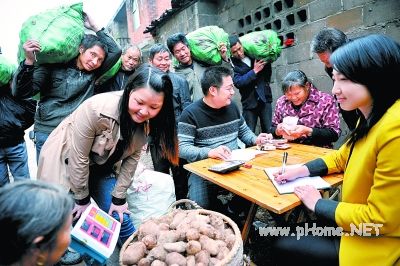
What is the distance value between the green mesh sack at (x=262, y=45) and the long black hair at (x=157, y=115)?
2.33 metres

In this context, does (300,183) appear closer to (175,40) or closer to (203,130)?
(203,130)

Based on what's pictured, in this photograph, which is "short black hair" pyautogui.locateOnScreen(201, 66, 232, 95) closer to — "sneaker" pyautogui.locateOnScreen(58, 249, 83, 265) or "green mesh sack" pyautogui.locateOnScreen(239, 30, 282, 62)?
"green mesh sack" pyautogui.locateOnScreen(239, 30, 282, 62)

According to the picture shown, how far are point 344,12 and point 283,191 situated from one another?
3219mm

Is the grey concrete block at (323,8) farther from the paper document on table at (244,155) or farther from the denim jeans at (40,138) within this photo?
the denim jeans at (40,138)

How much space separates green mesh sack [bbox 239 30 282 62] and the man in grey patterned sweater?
1.30m

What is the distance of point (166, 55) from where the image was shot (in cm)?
369

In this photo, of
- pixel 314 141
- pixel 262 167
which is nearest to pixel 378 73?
pixel 262 167

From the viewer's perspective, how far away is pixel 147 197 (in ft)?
8.30

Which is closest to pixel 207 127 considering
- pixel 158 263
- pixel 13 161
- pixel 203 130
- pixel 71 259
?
pixel 203 130

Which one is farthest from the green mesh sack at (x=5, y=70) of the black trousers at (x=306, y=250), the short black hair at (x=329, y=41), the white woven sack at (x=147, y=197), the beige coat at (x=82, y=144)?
the short black hair at (x=329, y=41)

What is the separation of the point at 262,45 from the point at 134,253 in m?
3.32

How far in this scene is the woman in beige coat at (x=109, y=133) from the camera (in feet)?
6.14

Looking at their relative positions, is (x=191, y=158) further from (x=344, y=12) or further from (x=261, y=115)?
(x=344, y=12)

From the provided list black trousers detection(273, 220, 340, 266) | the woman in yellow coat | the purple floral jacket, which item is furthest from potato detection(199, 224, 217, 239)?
the purple floral jacket
